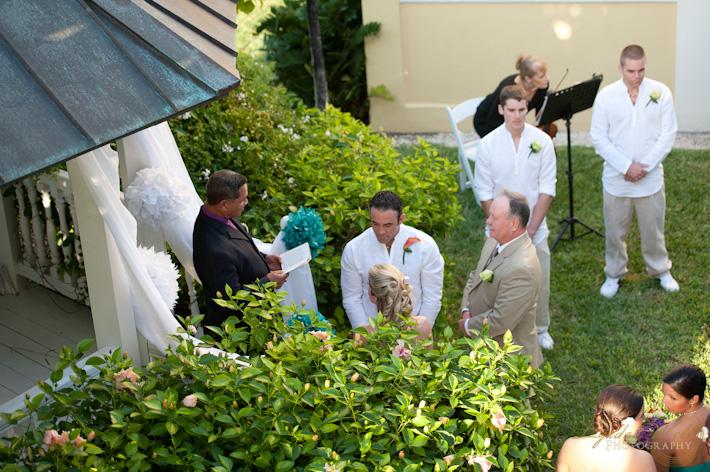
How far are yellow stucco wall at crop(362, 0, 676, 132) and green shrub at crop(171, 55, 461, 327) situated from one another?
419 centimetres

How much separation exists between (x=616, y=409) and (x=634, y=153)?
3965 mm

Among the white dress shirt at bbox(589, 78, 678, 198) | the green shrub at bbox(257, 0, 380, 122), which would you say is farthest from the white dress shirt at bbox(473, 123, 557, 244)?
the green shrub at bbox(257, 0, 380, 122)

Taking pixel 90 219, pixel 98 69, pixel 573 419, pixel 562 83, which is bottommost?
pixel 573 419

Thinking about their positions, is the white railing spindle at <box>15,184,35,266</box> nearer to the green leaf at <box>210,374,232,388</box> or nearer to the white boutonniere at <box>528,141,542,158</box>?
the green leaf at <box>210,374,232,388</box>

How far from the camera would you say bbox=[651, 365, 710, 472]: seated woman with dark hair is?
203 inches

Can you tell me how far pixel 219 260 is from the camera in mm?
5773

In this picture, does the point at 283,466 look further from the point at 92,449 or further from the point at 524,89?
the point at 524,89

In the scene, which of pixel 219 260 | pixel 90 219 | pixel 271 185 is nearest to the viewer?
pixel 90 219

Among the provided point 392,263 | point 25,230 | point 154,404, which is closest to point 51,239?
point 25,230

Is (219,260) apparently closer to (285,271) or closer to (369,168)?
(285,271)

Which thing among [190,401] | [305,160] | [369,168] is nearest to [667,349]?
[369,168]

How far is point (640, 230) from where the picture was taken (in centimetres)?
859

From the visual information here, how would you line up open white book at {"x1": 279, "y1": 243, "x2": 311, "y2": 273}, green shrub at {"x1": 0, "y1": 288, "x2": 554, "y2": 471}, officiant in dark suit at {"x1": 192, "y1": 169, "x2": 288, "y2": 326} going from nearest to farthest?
1. green shrub at {"x1": 0, "y1": 288, "x2": 554, "y2": 471}
2. officiant in dark suit at {"x1": 192, "y1": 169, "x2": 288, "y2": 326}
3. open white book at {"x1": 279, "y1": 243, "x2": 311, "y2": 273}

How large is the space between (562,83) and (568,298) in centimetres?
440
